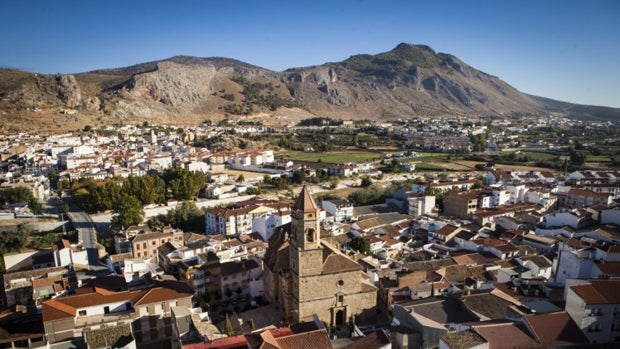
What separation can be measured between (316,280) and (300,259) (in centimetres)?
138

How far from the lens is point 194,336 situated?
17734 mm

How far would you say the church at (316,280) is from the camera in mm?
20828

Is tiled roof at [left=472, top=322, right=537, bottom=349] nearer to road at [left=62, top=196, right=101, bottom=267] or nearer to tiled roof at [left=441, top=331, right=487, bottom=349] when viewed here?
tiled roof at [left=441, top=331, right=487, bottom=349]

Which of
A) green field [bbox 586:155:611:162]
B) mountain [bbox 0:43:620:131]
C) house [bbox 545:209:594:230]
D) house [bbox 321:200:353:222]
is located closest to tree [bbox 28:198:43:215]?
house [bbox 321:200:353:222]

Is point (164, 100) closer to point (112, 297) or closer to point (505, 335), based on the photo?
point (112, 297)

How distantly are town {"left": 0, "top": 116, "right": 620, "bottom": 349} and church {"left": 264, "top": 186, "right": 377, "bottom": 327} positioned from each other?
0.24ft

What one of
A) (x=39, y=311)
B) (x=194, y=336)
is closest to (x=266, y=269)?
(x=194, y=336)

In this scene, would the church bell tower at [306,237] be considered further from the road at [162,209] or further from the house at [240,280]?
the road at [162,209]

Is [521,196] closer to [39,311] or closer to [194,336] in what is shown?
[194,336]

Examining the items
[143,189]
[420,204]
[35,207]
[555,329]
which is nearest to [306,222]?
[555,329]

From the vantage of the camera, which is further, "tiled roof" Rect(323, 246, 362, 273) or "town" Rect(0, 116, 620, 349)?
"tiled roof" Rect(323, 246, 362, 273)

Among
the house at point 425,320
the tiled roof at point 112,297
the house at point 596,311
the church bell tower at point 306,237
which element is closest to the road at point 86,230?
the tiled roof at point 112,297

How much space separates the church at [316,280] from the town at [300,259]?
74 mm

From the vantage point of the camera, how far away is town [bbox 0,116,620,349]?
661 inches
